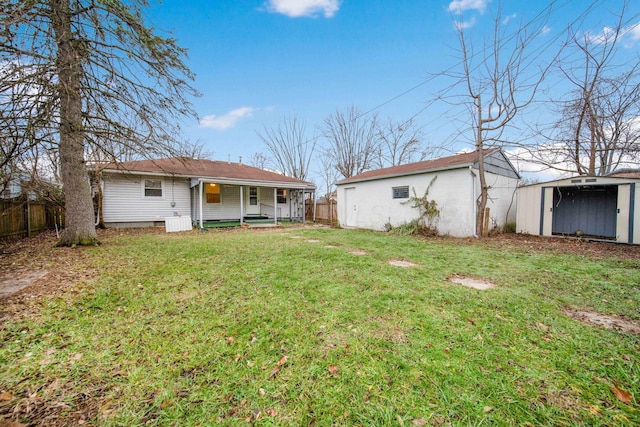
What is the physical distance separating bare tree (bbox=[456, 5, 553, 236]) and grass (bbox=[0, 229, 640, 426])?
6.24 metres

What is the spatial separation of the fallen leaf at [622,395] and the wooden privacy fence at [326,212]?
13189 mm

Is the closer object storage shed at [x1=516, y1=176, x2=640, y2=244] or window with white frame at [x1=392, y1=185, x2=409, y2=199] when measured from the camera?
storage shed at [x1=516, y1=176, x2=640, y2=244]

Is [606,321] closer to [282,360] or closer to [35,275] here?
[282,360]

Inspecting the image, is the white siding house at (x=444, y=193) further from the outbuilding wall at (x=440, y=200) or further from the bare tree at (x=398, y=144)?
the bare tree at (x=398, y=144)

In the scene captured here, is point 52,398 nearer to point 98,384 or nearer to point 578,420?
point 98,384

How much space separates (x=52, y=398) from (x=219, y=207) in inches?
498

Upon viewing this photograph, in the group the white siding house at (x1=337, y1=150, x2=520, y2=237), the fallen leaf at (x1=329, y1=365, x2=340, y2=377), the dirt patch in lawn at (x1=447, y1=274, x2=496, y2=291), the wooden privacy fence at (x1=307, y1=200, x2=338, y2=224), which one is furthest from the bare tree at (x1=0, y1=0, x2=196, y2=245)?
the wooden privacy fence at (x1=307, y1=200, x2=338, y2=224)

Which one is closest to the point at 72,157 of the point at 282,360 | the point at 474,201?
the point at 282,360

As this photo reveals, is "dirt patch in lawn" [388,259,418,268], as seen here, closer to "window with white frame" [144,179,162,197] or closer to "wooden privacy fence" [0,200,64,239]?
"wooden privacy fence" [0,200,64,239]

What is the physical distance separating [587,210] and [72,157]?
16.7 metres

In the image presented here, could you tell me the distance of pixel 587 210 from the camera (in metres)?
9.53

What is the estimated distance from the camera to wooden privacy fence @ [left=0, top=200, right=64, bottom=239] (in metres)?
7.12

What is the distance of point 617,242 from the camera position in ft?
24.1

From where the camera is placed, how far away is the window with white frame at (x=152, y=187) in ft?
38.0
